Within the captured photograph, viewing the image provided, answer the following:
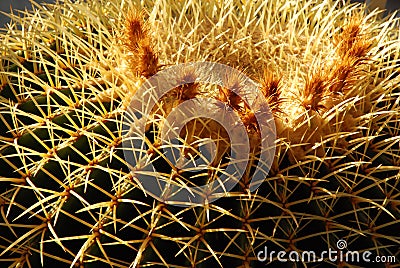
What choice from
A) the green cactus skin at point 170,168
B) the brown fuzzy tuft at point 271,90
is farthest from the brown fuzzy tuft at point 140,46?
the brown fuzzy tuft at point 271,90

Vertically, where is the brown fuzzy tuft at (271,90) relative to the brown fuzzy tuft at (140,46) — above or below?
below

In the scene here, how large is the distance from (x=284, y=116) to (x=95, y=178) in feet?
1.10

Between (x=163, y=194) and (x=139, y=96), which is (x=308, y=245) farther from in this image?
(x=139, y=96)

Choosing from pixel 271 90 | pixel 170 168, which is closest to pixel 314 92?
pixel 271 90

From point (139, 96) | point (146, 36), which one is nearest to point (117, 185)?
point (139, 96)

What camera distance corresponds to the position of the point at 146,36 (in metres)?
0.95

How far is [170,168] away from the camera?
2.97 ft

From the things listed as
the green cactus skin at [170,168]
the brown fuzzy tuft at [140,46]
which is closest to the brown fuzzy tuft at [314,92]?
the green cactus skin at [170,168]

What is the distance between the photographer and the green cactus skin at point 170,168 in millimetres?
882

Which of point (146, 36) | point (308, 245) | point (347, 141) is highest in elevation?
point (146, 36)

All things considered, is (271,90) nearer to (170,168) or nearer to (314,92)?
(314,92)

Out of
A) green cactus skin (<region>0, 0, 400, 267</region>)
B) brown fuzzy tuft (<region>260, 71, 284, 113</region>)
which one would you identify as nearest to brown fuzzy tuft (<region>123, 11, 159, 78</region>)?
green cactus skin (<region>0, 0, 400, 267</region>)

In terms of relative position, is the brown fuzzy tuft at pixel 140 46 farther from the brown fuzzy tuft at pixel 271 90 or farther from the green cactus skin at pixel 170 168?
the brown fuzzy tuft at pixel 271 90

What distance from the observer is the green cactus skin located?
882mm
